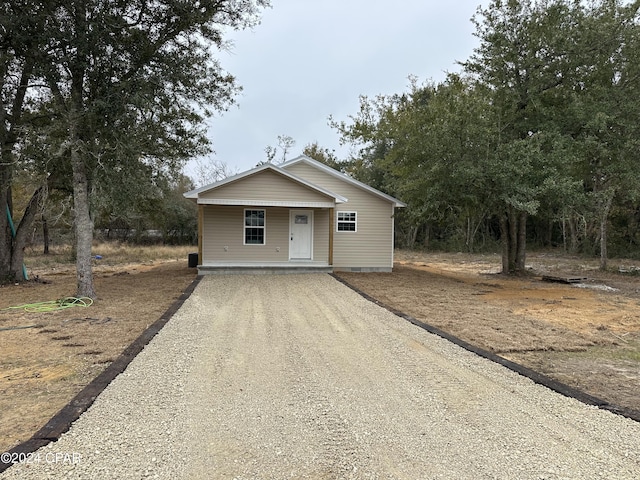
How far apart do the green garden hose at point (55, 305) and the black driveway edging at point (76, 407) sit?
3.26 metres

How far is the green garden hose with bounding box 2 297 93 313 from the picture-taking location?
8.00m

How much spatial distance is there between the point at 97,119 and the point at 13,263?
629 centimetres

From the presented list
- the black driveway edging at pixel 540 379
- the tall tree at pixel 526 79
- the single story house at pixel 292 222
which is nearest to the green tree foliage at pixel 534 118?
the tall tree at pixel 526 79

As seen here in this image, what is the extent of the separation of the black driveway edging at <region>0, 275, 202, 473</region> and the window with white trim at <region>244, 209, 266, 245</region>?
845 cm

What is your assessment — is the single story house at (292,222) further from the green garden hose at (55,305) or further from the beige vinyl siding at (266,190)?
the green garden hose at (55,305)

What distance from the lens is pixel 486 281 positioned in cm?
1430

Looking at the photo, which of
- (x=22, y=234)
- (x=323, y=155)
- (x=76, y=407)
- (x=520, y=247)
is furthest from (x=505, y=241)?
(x=323, y=155)

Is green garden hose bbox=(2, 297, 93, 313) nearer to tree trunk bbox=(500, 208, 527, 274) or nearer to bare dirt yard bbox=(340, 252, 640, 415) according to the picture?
bare dirt yard bbox=(340, 252, 640, 415)

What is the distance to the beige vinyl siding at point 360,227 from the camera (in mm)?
15453

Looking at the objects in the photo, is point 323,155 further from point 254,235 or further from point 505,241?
point 254,235

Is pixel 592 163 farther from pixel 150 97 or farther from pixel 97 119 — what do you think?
pixel 97 119

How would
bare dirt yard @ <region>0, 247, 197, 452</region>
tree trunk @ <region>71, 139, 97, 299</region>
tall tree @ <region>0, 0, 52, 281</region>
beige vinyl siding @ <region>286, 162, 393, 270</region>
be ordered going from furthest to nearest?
beige vinyl siding @ <region>286, 162, 393, 270</region>
tree trunk @ <region>71, 139, 97, 299</region>
tall tree @ <region>0, 0, 52, 281</region>
bare dirt yard @ <region>0, 247, 197, 452</region>

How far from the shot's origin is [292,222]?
1485 centimetres

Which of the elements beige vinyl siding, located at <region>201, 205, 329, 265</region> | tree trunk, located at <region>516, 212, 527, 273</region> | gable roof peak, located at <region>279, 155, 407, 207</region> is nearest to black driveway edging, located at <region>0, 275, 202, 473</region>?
beige vinyl siding, located at <region>201, 205, 329, 265</region>
